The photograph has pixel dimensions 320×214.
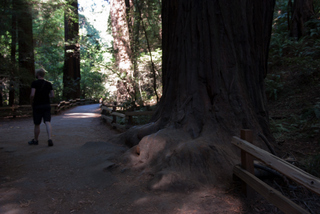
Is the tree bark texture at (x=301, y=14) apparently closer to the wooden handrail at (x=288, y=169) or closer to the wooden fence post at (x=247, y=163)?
the wooden fence post at (x=247, y=163)

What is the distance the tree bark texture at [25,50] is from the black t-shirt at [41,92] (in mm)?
9736

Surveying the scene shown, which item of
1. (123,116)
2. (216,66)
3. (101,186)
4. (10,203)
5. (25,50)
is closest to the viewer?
(10,203)

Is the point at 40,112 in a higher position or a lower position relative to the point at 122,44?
lower

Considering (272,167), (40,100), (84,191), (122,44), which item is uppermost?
(122,44)

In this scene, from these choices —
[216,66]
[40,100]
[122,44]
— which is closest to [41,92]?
[40,100]

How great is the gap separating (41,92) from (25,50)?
491 inches

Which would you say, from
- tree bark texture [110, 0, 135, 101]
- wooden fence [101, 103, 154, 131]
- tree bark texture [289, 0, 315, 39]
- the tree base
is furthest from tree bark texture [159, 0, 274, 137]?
tree bark texture [289, 0, 315, 39]

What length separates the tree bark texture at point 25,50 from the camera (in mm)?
15242

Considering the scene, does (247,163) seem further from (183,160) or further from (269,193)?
(183,160)

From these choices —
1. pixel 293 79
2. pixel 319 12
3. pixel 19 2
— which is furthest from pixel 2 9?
pixel 319 12

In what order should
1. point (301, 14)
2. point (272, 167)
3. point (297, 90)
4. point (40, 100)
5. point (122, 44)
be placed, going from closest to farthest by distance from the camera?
point (272, 167) < point (40, 100) < point (297, 90) < point (122, 44) < point (301, 14)

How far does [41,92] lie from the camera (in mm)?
6680

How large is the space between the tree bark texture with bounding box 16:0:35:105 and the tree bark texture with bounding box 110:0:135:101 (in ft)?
19.5

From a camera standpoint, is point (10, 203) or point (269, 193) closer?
point (269, 193)
